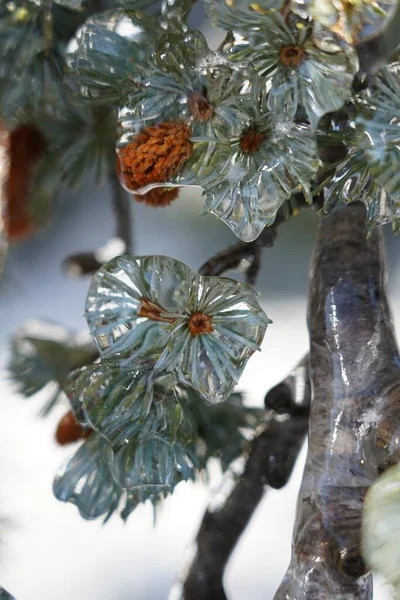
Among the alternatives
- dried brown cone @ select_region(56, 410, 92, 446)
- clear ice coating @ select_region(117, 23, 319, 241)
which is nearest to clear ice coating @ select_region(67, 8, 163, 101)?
clear ice coating @ select_region(117, 23, 319, 241)

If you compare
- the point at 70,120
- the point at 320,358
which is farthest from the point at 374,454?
the point at 70,120

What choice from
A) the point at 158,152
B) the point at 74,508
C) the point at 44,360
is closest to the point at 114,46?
the point at 158,152

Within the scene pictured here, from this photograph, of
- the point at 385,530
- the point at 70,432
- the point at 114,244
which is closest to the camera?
the point at 385,530

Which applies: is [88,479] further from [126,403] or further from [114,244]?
[114,244]

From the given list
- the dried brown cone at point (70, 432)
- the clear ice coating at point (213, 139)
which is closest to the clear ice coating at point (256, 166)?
the clear ice coating at point (213, 139)

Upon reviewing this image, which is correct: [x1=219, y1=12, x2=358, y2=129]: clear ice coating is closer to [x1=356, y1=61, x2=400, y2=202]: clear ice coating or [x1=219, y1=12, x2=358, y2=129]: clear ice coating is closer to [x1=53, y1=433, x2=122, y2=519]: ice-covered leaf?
[x1=356, y1=61, x2=400, y2=202]: clear ice coating
